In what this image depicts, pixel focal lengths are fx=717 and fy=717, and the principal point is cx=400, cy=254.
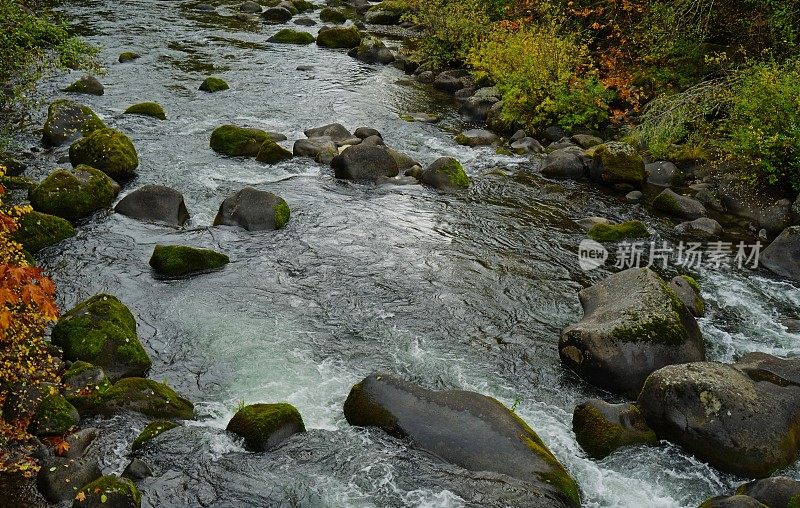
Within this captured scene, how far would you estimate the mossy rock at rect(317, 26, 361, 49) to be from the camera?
31.1 meters

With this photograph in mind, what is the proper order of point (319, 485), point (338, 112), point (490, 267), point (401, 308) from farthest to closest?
point (338, 112) → point (490, 267) → point (401, 308) → point (319, 485)

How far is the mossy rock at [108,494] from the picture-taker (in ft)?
22.2

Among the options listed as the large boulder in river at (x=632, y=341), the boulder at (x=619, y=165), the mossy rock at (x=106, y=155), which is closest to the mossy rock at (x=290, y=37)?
the mossy rock at (x=106, y=155)

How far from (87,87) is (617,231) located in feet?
52.1

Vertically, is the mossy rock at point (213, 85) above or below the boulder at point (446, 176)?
above

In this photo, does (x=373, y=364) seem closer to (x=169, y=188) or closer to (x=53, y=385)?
(x=53, y=385)

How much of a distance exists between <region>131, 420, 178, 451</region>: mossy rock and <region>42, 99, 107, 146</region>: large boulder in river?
11.2 m

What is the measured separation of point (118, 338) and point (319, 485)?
3646mm

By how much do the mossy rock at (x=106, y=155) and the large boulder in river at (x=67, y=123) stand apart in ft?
5.15

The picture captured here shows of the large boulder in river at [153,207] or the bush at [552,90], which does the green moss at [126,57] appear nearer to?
the large boulder in river at [153,207]

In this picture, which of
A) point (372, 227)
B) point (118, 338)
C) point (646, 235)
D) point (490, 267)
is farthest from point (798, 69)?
point (118, 338)

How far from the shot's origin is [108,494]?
6.84 metres

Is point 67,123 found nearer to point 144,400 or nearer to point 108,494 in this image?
point 144,400

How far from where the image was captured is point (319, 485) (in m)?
7.86
